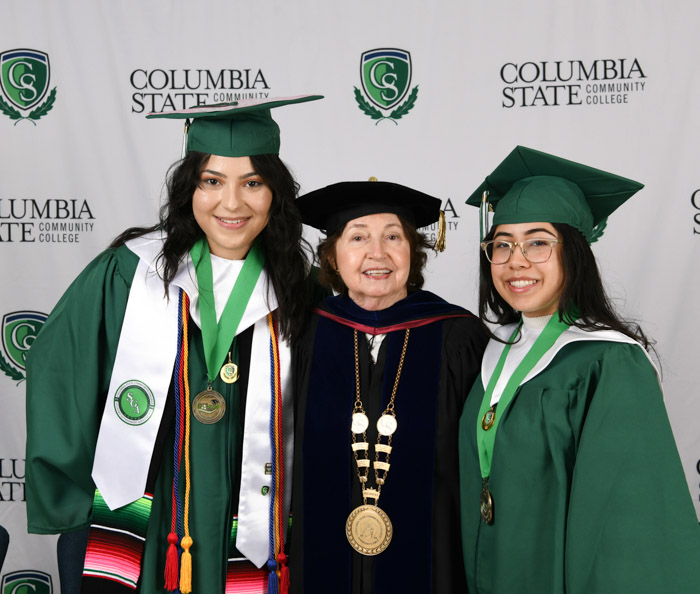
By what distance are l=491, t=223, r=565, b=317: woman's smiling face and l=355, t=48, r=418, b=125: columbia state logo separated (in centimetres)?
203

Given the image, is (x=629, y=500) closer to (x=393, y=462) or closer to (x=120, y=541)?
(x=393, y=462)

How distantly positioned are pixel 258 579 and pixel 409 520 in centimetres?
53

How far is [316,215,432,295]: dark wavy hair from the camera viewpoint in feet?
8.53

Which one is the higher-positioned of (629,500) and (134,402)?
(134,402)

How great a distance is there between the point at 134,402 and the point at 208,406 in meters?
0.24

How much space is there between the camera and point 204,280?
8.41ft

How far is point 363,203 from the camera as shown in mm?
2555

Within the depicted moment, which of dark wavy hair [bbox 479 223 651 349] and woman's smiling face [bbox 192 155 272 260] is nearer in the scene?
dark wavy hair [bbox 479 223 651 349]

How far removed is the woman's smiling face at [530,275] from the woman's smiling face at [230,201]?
0.78m

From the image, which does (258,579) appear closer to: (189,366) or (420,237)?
(189,366)

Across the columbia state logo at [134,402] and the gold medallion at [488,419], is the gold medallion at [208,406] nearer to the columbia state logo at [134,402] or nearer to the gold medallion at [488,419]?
the columbia state logo at [134,402]

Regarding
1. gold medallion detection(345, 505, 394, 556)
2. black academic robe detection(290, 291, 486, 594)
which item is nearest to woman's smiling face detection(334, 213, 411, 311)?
black academic robe detection(290, 291, 486, 594)

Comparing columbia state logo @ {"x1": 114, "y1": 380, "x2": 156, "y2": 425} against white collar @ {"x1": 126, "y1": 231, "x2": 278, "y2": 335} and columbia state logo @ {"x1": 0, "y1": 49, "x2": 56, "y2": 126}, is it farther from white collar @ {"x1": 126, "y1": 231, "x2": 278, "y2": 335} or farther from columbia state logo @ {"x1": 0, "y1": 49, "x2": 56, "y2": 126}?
columbia state logo @ {"x1": 0, "y1": 49, "x2": 56, "y2": 126}

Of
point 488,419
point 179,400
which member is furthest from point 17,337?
point 488,419
